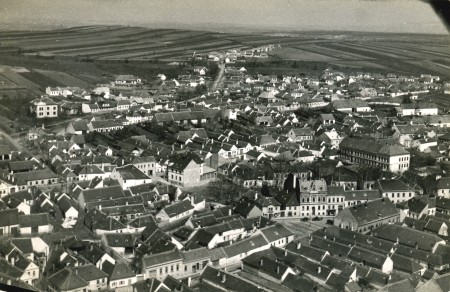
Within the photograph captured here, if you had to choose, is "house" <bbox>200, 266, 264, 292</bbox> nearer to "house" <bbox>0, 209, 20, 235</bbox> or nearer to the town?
the town

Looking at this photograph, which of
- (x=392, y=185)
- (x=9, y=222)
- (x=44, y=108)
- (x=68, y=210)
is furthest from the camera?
(x=44, y=108)

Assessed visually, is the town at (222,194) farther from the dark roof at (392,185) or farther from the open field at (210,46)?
the open field at (210,46)

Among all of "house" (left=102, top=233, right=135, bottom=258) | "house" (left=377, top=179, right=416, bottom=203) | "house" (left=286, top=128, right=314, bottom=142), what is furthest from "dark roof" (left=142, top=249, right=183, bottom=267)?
"house" (left=286, top=128, right=314, bottom=142)

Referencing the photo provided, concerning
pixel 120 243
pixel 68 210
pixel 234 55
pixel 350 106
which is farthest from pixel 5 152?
pixel 234 55

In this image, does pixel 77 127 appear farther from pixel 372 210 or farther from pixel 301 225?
pixel 372 210

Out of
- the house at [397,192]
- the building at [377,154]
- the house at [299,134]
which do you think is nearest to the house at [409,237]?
the house at [397,192]

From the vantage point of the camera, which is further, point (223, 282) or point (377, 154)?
point (377, 154)

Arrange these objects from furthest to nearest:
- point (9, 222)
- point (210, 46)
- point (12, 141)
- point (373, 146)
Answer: point (210, 46)
point (373, 146)
point (12, 141)
point (9, 222)
